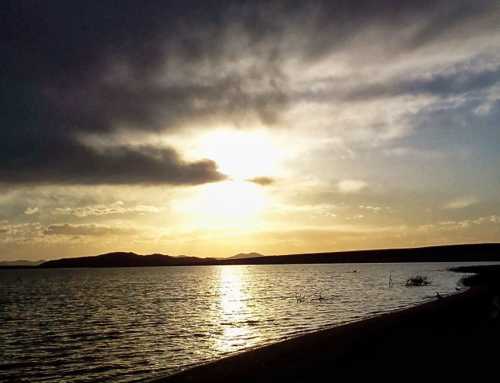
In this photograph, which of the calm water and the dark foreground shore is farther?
the calm water

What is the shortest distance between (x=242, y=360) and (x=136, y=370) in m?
7.34

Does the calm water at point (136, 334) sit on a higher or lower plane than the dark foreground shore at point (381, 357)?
lower

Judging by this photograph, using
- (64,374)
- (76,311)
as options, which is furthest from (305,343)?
(76,311)

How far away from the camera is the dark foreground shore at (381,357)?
714 inches

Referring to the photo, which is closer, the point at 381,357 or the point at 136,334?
the point at 381,357

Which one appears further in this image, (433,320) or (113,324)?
(113,324)

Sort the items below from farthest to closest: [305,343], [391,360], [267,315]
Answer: [267,315] < [305,343] < [391,360]

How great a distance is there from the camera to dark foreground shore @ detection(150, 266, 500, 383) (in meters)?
18.1

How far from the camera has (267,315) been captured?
5506 cm

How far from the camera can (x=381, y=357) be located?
21.0 metres

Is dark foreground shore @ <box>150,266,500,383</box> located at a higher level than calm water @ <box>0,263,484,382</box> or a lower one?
higher

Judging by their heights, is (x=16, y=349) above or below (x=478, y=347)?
below

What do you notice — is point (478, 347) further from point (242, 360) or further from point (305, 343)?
point (242, 360)

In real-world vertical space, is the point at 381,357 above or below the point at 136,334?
above
